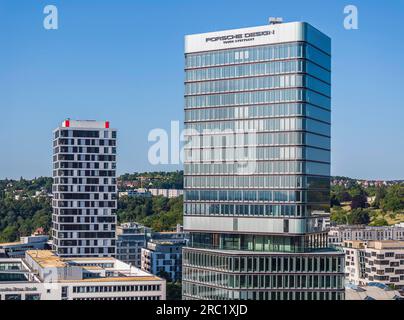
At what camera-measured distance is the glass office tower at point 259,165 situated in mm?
55469

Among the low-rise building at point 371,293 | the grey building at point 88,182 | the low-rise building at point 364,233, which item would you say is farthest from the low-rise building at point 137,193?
the low-rise building at point 371,293

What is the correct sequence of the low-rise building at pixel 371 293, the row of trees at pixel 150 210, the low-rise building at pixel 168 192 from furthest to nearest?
the low-rise building at pixel 168 192, the row of trees at pixel 150 210, the low-rise building at pixel 371 293

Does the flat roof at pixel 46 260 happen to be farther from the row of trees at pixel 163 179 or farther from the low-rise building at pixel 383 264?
the row of trees at pixel 163 179

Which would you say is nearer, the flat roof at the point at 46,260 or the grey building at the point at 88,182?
the flat roof at the point at 46,260

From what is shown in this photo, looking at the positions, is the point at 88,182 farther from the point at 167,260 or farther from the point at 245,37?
the point at 245,37

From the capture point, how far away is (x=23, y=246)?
10825 cm

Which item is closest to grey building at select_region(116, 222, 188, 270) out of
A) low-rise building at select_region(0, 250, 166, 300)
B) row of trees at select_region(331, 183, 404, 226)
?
low-rise building at select_region(0, 250, 166, 300)

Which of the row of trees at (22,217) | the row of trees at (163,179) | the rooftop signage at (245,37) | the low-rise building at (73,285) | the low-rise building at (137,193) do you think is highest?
the rooftop signage at (245,37)

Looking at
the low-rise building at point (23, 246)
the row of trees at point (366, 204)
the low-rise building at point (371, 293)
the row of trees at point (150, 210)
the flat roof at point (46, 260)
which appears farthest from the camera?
the row of trees at point (366, 204)

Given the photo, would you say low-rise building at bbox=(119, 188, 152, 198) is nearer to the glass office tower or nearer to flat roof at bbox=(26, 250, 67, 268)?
flat roof at bbox=(26, 250, 67, 268)

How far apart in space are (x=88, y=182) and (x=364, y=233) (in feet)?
181

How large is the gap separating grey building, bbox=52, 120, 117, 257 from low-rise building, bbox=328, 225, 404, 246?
42640mm

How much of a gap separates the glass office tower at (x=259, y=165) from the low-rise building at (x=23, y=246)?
48101 millimetres

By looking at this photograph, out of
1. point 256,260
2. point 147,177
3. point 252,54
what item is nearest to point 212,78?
point 252,54
